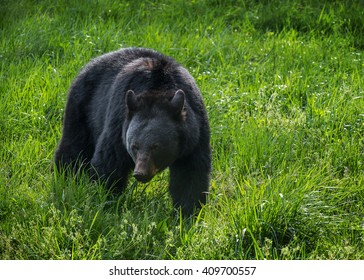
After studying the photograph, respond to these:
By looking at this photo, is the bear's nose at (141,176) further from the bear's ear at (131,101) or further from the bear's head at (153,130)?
the bear's ear at (131,101)

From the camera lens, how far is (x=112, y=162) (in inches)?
244

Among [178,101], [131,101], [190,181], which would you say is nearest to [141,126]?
[131,101]

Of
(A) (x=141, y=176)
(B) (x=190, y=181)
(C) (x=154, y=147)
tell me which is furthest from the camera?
(B) (x=190, y=181)

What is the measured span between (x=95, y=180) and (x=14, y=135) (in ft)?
4.93

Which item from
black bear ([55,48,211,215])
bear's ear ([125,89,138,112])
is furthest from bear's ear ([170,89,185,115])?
bear's ear ([125,89,138,112])

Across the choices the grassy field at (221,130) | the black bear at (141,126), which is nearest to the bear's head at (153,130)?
the black bear at (141,126)

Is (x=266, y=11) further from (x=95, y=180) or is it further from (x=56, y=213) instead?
(x=56, y=213)

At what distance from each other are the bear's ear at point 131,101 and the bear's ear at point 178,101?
0.28 m

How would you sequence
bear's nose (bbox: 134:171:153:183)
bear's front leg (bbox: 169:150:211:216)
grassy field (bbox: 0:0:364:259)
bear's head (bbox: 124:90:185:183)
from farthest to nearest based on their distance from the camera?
bear's front leg (bbox: 169:150:211:216) < bear's head (bbox: 124:90:185:183) < bear's nose (bbox: 134:171:153:183) < grassy field (bbox: 0:0:364:259)

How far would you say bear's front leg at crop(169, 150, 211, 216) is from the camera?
6176mm

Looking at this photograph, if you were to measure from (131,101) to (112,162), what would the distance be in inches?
22.6

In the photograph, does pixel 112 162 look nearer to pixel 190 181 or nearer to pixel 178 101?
pixel 190 181

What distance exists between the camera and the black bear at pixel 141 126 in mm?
5867

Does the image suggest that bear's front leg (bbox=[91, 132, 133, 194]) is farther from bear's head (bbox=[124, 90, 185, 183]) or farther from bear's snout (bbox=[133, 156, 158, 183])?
bear's snout (bbox=[133, 156, 158, 183])
